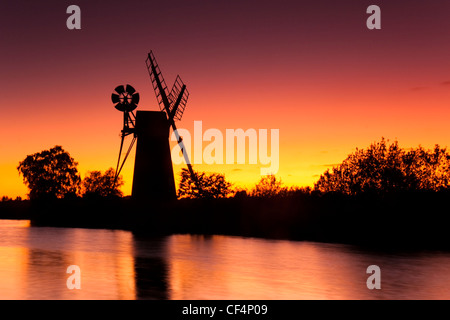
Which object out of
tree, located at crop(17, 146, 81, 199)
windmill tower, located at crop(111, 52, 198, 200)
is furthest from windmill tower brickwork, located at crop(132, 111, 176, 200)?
tree, located at crop(17, 146, 81, 199)

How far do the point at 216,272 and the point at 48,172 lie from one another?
76.5 meters

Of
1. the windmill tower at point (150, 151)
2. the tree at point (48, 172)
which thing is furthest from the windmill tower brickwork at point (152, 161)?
the tree at point (48, 172)

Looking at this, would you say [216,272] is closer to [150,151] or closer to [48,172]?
[150,151]

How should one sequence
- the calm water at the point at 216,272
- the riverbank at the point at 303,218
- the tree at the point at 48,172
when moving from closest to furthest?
the calm water at the point at 216,272 < the riverbank at the point at 303,218 < the tree at the point at 48,172

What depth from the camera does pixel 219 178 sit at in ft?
253

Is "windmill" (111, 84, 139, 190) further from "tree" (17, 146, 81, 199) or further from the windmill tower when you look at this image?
"tree" (17, 146, 81, 199)

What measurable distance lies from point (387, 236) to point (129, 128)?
81.9ft

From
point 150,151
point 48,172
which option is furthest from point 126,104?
point 48,172

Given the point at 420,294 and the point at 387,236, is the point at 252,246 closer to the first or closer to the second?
the point at 387,236

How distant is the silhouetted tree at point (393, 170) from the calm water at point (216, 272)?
83.5ft

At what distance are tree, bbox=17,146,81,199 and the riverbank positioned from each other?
134 feet

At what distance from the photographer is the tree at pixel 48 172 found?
90.1 meters

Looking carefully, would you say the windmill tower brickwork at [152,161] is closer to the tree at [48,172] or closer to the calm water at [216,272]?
the calm water at [216,272]

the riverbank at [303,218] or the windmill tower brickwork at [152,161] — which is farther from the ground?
the windmill tower brickwork at [152,161]
